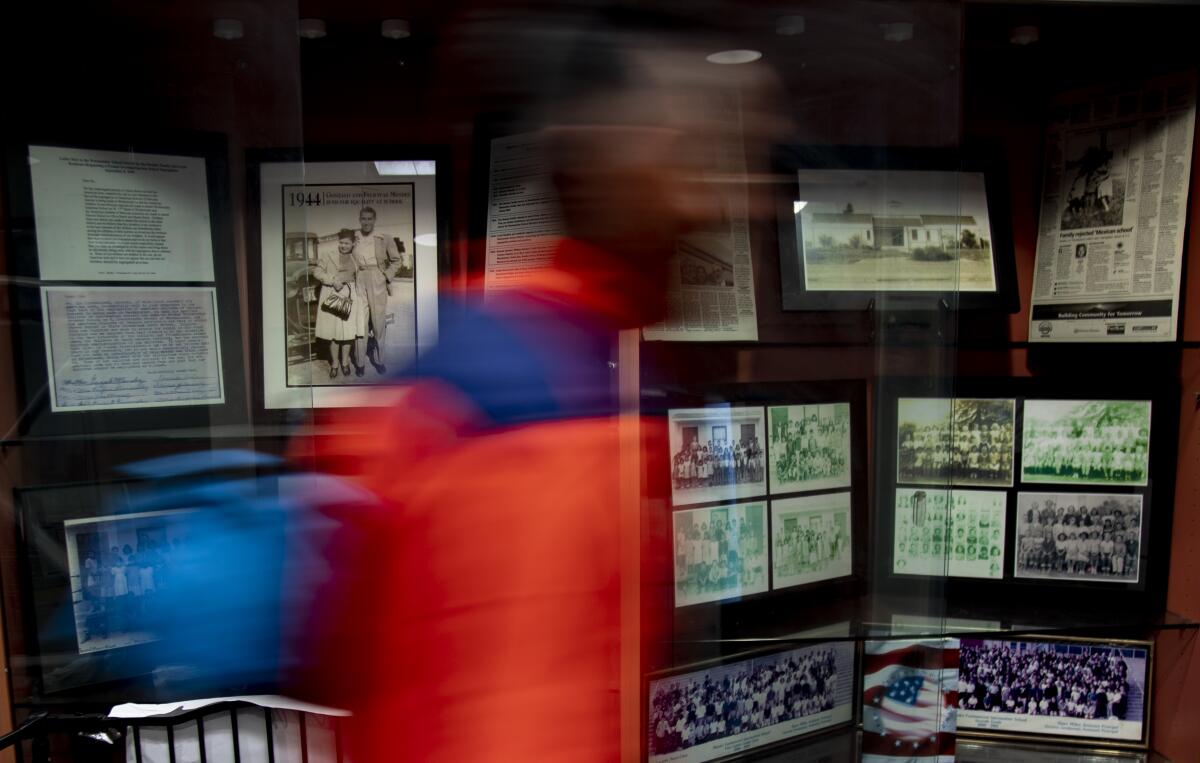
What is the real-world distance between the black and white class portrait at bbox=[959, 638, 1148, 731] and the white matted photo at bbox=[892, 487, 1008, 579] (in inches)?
6.7

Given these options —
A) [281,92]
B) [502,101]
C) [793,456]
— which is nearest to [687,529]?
[793,456]

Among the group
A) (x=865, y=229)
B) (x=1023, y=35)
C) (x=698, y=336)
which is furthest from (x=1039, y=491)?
(x=1023, y=35)

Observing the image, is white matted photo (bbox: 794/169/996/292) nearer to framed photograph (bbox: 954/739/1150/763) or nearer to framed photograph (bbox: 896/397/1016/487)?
framed photograph (bbox: 896/397/1016/487)

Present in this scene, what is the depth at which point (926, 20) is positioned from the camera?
132 cm

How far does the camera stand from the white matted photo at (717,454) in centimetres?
135

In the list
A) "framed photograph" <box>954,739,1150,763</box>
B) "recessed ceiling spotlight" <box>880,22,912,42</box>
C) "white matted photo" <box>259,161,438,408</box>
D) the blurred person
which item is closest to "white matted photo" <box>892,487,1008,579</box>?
"framed photograph" <box>954,739,1150,763</box>

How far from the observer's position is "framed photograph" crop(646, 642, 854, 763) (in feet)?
4.54

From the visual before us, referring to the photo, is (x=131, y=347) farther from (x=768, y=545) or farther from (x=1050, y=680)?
(x=1050, y=680)

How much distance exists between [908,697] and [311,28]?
168 cm

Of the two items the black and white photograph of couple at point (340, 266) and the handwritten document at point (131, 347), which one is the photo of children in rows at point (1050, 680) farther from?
the handwritten document at point (131, 347)

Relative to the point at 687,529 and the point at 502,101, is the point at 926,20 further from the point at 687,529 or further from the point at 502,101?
the point at 687,529

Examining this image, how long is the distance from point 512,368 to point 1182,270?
131 cm

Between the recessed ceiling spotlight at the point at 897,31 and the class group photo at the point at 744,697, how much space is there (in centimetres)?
117

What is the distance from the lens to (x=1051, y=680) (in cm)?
150
